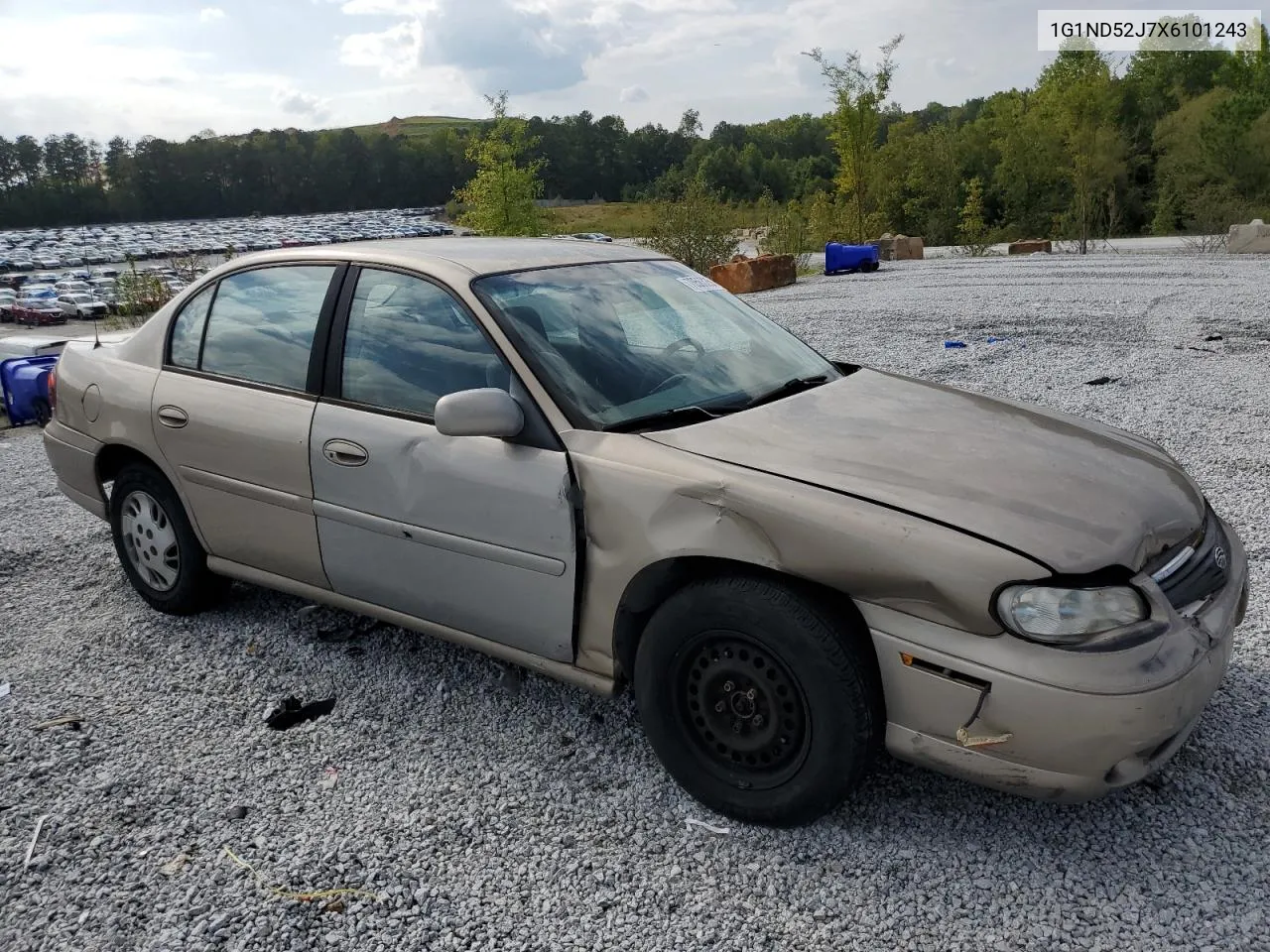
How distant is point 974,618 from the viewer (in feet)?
7.14

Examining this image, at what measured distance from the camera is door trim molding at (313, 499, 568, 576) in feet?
9.21

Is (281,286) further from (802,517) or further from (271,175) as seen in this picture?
(271,175)

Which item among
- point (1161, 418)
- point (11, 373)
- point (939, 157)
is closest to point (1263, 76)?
point (939, 157)

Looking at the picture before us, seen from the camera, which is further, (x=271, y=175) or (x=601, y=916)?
(x=271, y=175)

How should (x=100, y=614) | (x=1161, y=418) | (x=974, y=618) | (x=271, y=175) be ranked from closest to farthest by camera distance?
(x=974, y=618)
(x=100, y=614)
(x=1161, y=418)
(x=271, y=175)

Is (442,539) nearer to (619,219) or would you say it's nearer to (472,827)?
(472,827)

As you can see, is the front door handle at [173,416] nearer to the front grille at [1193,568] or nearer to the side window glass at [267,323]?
the side window glass at [267,323]

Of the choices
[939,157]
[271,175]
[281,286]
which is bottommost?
[281,286]

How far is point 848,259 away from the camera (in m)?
21.8

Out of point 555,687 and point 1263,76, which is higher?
point 1263,76

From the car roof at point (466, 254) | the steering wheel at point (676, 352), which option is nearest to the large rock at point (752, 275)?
the car roof at point (466, 254)

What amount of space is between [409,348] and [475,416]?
63cm

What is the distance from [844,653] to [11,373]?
10453mm

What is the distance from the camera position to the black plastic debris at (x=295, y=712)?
3.29m
